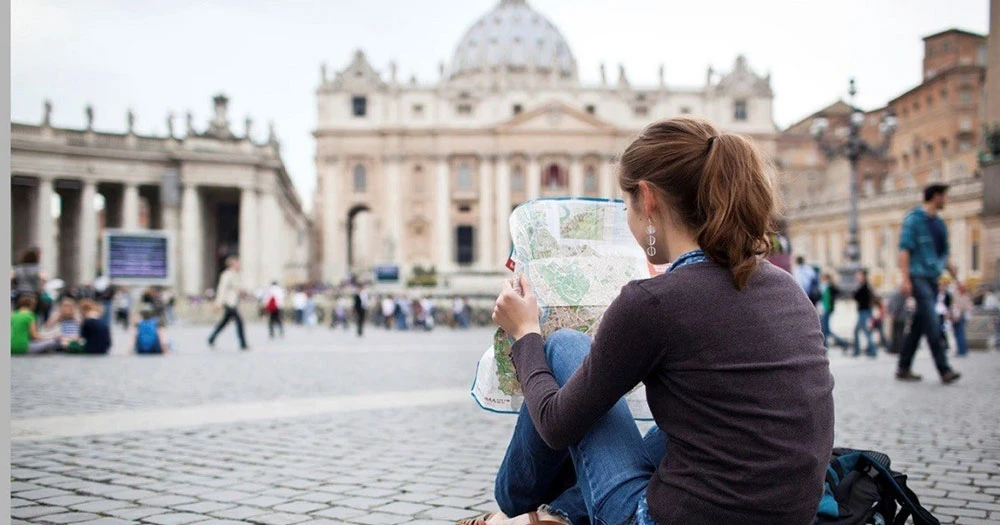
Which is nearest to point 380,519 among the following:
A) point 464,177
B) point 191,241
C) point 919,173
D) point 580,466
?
point 580,466

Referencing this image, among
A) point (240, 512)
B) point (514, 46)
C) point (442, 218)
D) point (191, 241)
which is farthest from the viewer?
point (514, 46)

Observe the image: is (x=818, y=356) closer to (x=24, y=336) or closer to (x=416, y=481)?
(x=416, y=481)

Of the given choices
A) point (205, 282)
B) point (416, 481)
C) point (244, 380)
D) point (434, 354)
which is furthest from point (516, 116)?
point (416, 481)

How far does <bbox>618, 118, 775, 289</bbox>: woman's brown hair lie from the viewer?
1.93 meters

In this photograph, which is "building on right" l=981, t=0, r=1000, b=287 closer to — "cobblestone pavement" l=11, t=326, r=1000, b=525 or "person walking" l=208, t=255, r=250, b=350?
"cobblestone pavement" l=11, t=326, r=1000, b=525

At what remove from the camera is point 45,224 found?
39.9 metres

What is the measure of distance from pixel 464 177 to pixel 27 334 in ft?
192

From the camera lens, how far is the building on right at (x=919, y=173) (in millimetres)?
42875

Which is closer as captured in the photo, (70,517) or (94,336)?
(70,517)

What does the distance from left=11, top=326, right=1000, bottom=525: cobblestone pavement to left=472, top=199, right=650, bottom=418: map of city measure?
42.0 inches

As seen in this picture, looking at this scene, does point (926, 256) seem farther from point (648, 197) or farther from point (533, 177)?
point (533, 177)

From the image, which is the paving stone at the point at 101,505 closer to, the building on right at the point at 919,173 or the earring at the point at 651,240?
the earring at the point at 651,240

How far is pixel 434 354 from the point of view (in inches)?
574

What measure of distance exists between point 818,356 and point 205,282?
53.6 meters
